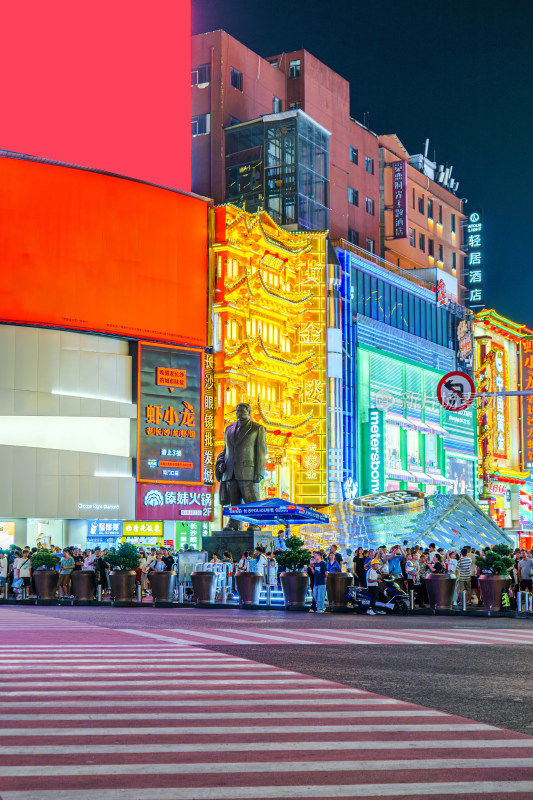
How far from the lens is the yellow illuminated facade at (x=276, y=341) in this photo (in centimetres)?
6116

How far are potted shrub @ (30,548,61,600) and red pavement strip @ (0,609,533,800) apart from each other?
807 inches

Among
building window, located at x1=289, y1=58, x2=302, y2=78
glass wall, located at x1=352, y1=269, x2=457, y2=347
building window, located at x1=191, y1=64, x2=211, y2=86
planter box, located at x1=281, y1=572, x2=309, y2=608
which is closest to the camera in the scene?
planter box, located at x1=281, y1=572, x2=309, y2=608

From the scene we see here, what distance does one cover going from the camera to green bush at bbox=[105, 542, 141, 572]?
33188 millimetres

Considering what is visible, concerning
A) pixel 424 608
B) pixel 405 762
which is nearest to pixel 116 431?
pixel 424 608

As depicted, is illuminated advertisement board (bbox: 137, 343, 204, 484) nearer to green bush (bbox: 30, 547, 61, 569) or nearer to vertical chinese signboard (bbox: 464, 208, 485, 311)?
green bush (bbox: 30, 547, 61, 569)

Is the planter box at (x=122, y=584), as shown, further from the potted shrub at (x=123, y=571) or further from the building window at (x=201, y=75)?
the building window at (x=201, y=75)

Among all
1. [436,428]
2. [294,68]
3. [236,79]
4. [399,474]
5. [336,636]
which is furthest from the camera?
[436,428]

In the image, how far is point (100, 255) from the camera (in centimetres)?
5775

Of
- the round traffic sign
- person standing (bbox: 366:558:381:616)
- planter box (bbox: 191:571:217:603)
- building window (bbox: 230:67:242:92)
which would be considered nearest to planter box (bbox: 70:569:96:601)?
planter box (bbox: 191:571:217:603)

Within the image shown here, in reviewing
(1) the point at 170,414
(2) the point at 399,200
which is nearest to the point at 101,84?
(1) the point at 170,414

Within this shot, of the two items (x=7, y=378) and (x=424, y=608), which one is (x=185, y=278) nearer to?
(x=7, y=378)

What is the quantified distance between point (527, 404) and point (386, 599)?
68.7 metres

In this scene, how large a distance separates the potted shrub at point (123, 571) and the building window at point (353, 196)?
5509 cm

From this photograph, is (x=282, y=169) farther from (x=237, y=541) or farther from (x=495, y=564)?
(x=495, y=564)
